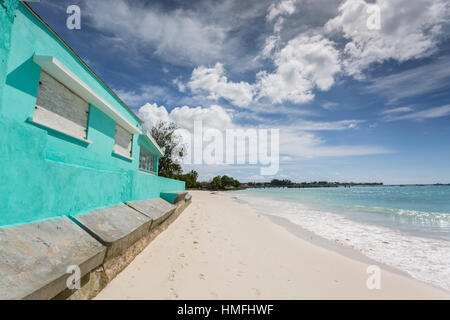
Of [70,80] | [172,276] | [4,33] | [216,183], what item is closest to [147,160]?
[70,80]

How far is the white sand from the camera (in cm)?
327

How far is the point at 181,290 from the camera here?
3.27 metres

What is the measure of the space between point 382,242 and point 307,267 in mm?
4841

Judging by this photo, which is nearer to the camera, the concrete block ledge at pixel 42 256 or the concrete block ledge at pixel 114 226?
the concrete block ledge at pixel 42 256

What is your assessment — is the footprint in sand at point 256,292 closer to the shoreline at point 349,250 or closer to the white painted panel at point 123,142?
the shoreline at point 349,250

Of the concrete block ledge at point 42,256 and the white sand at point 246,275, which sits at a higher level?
the concrete block ledge at point 42,256

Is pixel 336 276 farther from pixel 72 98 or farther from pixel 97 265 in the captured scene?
pixel 72 98

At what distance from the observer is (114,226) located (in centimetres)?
379

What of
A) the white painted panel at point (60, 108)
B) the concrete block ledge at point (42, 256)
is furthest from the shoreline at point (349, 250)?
the white painted panel at point (60, 108)

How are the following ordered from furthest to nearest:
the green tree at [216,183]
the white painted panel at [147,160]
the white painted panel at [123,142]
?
the green tree at [216,183] → the white painted panel at [147,160] → the white painted panel at [123,142]

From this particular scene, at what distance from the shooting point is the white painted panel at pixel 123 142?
314 inches

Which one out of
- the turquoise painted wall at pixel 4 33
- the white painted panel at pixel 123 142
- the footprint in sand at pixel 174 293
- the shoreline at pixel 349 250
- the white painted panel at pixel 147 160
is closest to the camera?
the turquoise painted wall at pixel 4 33

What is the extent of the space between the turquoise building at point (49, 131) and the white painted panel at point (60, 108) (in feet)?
0.07

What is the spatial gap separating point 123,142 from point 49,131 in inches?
169
